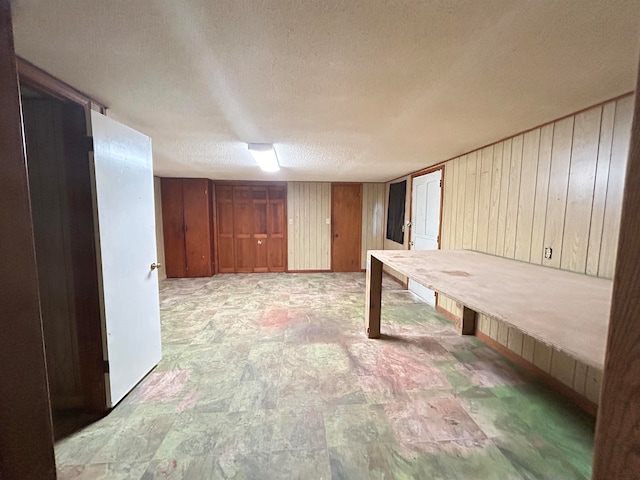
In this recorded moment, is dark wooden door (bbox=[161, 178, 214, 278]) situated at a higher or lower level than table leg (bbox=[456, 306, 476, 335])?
higher

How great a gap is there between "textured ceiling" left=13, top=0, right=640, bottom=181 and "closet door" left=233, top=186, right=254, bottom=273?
3773 millimetres

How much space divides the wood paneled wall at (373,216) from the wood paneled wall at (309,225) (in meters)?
0.83

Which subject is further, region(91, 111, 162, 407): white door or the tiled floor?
region(91, 111, 162, 407): white door

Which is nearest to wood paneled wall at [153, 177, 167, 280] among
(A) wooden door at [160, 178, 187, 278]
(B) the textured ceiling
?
(A) wooden door at [160, 178, 187, 278]

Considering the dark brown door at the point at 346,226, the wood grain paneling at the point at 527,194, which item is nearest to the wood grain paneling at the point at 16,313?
the wood grain paneling at the point at 527,194

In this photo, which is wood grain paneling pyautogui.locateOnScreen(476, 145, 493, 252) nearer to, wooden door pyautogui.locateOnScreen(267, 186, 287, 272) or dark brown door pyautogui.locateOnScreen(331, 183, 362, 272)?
dark brown door pyautogui.locateOnScreen(331, 183, 362, 272)

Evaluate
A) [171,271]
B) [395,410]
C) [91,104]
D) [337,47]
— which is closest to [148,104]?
[91,104]

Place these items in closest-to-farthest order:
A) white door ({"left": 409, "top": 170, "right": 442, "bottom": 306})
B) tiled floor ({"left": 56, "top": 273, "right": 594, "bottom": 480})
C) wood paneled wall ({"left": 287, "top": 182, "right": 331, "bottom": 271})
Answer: tiled floor ({"left": 56, "top": 273, "right": 594, "bottom": 480}) → white door ({"left": 409, "top": 170, "right": 442, "bottom": 306}) → wood paneled wall ({"left": 287, "top": 182, "right": 331, "bottom": 271})

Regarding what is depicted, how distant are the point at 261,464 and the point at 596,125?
2.98 meters

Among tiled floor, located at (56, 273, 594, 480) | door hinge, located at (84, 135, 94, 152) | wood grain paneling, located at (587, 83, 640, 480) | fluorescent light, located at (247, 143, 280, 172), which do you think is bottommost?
tiled floor, located at (56, 273, 594, 480)

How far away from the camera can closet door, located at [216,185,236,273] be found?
19.6 feet

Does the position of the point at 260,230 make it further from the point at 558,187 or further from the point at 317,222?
the point at 558,187

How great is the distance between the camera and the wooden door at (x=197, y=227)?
18.0 feet

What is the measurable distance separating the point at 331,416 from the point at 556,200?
2363 millimetres
